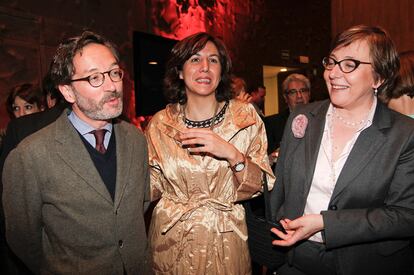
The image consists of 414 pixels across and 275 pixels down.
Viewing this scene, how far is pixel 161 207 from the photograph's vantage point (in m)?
1.97

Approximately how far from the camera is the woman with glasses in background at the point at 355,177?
153 cm

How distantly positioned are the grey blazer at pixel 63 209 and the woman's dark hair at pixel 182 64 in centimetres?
75

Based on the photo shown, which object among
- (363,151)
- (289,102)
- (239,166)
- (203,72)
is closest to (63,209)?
(239,166)

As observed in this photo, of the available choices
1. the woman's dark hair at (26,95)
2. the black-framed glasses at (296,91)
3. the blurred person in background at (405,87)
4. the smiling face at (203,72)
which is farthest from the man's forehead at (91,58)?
the black-framed glasses at (296,91)

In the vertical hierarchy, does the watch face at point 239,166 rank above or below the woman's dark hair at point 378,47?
below

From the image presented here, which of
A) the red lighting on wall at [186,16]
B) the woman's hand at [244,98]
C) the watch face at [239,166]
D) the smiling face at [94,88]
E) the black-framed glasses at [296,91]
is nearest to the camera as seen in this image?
the smiling face at [94,88]

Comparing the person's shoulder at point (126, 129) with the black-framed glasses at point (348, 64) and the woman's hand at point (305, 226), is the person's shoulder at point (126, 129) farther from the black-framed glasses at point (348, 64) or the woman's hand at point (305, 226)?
the black-framed glasses at point (348, 64)

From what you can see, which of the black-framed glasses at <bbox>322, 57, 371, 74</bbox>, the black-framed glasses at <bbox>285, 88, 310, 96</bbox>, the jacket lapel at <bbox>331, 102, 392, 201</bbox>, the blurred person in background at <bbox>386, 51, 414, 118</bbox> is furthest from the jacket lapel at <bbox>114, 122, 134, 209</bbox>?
the black-framed glasses at <bbox>285, 88, 310, 96</bbox>

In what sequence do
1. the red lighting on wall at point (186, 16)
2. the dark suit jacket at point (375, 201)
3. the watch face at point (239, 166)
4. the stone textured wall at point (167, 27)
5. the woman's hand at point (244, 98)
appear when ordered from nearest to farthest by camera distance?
1. the dark suit jacket at point (375, 201)
2. the watch face at point (239, 166)
3. the woman's hand at point (244, 98)
4. the stone textured wall at point (167, 27)
5. the red lighting on wall at point (186, 16)

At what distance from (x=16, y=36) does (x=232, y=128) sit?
10.3ft

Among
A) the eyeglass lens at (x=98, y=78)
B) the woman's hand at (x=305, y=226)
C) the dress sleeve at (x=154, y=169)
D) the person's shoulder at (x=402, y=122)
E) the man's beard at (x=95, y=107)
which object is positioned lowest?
the woman's hand at (x=305, y=226)

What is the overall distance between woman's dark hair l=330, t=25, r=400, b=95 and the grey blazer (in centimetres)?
127

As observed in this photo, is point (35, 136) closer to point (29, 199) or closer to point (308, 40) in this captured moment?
point (29, 199)

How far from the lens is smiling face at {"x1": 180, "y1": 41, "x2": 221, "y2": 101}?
2.01 metres
